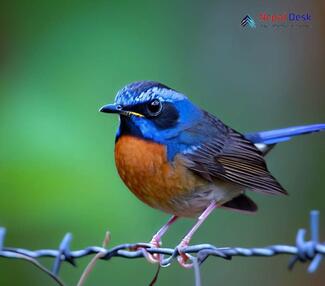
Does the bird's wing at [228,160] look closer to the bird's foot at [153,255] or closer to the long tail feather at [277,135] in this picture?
the long tail feather at [277,135]

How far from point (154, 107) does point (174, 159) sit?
245 millimetres

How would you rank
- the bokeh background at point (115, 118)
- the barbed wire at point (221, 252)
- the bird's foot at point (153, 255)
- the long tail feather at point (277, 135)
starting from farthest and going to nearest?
the long tail feather at point (277, 135), the bokeh background at point (115, 118), the bird's foot at point (153, 255), the barbed wire at point (221, 252)

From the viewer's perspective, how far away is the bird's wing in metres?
3.59

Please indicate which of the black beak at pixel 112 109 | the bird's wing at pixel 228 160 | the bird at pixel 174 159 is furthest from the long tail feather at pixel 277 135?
the black beak at pixel 112 109

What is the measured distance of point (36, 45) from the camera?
4680 millimetres

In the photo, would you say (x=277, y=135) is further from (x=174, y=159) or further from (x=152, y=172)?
(x=152, y=172)

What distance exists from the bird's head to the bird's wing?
116 mm

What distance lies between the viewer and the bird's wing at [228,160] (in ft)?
11.8

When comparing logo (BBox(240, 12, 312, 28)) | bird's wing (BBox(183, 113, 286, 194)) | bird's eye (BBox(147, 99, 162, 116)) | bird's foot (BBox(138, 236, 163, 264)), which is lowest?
bird's foot (BBox(138, 236, 163, 264))

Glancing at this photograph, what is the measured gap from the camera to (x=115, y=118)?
4.90 m

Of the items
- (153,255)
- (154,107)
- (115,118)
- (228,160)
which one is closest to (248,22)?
(115,118)

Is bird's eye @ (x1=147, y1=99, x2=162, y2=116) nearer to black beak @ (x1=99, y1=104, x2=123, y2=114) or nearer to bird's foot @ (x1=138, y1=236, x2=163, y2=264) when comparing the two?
black beak @ (x1=99, y1=104, x2=123, y2=114)

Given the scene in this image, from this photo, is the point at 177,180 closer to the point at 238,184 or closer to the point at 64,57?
the point at 238,184

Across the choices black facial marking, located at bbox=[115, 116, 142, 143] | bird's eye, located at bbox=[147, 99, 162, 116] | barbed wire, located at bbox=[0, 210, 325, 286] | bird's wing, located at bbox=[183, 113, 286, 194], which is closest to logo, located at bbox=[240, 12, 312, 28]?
bird's wing, located at bbox=[183, 113, 286, 194]
